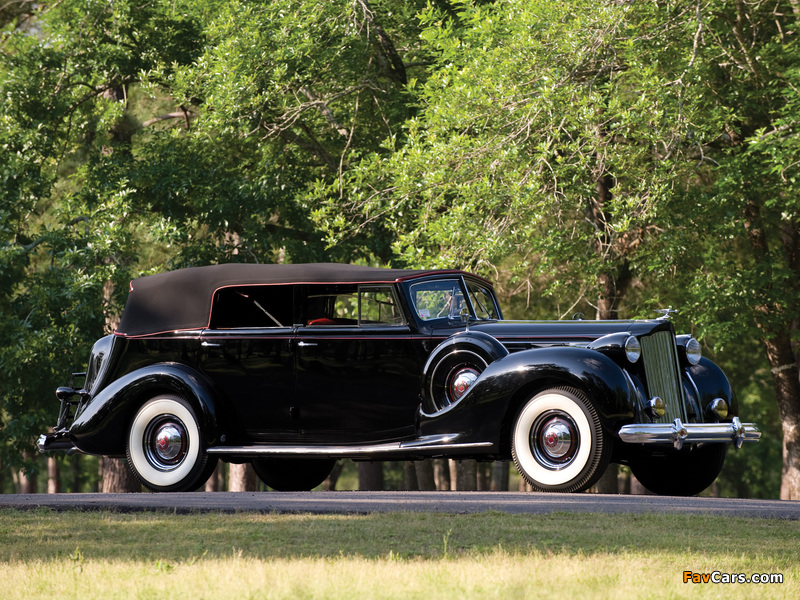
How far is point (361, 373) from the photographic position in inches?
380

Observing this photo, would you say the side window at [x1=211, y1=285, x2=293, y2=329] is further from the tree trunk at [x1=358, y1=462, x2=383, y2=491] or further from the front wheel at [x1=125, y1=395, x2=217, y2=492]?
the tree trunk at [x1=358, y1=462, x2=383, y2=491]

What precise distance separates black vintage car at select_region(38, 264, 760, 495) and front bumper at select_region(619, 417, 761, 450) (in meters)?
0.02

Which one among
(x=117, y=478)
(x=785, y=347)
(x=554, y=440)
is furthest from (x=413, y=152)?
(x=117, y=478)

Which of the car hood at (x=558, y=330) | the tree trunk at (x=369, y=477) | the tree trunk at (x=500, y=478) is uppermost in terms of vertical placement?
the car hood at (x=558, y=330)

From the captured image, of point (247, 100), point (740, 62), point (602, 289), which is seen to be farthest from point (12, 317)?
Answer: point (740, 62)

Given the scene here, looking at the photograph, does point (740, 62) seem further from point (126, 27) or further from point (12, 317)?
point (12, 317)

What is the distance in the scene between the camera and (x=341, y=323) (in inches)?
396

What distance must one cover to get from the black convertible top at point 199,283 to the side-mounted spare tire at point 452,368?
918 mm

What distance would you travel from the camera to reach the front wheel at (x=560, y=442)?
28.0 feet

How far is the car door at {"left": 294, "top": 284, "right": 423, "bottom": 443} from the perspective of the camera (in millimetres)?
9539

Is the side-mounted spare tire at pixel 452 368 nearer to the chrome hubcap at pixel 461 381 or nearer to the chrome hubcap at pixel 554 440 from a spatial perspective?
the chrome hubcap at pixel 461 381

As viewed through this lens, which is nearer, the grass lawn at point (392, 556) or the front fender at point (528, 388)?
the grass lawn at point (392, 556)

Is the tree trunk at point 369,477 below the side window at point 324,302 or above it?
below

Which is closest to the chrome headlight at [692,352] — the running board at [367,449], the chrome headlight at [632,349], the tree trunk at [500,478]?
the chrome headlight at [632,349]
